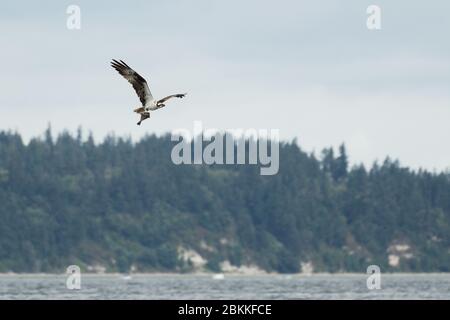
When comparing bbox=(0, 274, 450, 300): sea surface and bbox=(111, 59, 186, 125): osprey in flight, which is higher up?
bbox=(111, 59, 186, 125): osprey in flight

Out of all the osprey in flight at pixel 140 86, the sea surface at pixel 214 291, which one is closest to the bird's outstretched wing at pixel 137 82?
the osprey in flight at pixel 140 86

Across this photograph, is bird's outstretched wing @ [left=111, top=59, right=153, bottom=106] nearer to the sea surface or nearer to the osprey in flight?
the osprey in flight

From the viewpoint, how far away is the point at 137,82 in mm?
40750

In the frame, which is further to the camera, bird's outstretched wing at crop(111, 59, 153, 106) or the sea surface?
the sea surface

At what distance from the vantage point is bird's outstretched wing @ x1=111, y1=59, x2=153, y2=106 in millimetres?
40594

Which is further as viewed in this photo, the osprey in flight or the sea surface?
the sea surface

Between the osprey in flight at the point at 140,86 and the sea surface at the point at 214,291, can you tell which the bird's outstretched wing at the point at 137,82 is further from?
the sea surface at the point at 214,291

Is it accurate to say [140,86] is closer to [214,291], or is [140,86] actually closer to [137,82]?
[137,82]

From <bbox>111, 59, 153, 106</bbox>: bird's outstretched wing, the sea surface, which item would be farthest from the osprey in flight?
the sea surface

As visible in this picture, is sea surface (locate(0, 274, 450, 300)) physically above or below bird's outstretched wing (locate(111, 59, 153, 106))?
below
